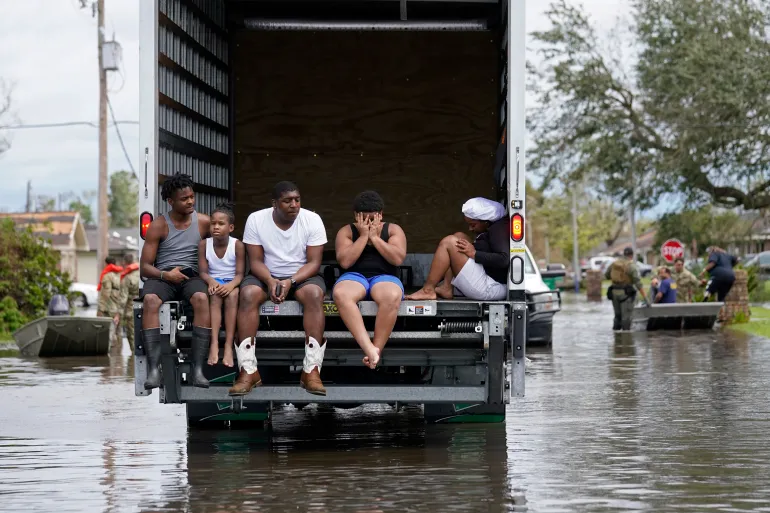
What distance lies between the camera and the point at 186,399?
984cm

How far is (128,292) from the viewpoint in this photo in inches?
886

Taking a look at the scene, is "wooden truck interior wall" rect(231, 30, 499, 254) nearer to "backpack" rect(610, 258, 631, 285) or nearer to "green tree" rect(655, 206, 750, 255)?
"backpack" rect(610, 258, 631, 285)

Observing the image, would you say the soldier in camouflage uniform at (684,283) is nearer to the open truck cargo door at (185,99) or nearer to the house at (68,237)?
the open truck cargo door at (185,99)

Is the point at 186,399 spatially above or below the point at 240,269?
below

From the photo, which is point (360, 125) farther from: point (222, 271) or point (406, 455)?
point (406, 455)

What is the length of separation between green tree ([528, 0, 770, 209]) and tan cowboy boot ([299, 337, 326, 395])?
87.3 ft

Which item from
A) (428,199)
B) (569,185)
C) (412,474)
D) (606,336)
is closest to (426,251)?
(428,199)

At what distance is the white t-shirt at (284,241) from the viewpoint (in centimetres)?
1006

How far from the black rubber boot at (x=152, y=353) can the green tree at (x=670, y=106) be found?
26.8 metres

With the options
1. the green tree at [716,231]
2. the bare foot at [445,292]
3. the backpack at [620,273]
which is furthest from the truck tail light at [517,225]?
the green tree at [716,231]

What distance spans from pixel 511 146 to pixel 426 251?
12.3ft

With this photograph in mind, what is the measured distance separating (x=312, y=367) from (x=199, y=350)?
0.83 meters

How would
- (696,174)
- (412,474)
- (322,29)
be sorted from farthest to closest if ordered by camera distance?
(696,174) < (322,29) < (412,474)

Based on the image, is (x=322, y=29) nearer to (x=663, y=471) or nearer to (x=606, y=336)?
(x=663, y=471)
